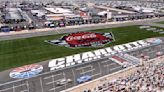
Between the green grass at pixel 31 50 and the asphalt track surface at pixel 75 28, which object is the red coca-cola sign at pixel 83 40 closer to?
the green grass at pixel 31 50

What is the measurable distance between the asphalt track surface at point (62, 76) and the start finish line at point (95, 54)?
232 centimetres

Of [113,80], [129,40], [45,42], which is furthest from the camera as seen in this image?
[129,40]

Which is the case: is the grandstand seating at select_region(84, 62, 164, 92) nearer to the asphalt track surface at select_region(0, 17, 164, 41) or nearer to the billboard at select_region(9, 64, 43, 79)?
the billboard at select_region(9, 64, 43, 79)

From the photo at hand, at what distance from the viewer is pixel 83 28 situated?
316 feet

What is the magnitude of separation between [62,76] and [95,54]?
660 inches

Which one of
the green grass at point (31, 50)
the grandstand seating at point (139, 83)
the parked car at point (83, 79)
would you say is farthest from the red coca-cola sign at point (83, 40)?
the grandstand seating at point (139, 83)

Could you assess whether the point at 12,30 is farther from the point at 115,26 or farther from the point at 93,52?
the point at 115,26

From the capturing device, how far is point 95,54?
220ft

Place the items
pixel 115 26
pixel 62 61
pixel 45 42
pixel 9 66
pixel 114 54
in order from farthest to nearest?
1. pixel 115 26
2. pixel 45 42
3. pixel 114 54
4. pixel 62 61
5. pixel 9 66

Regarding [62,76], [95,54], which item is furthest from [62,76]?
[95,54]

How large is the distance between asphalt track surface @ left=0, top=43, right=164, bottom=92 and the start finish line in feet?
7.63

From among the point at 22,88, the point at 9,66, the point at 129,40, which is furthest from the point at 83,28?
the point at 22,88

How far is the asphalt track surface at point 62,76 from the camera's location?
156 ft

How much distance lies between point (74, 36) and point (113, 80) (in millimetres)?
31585
